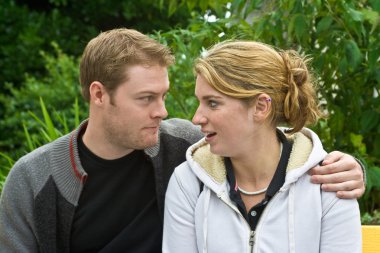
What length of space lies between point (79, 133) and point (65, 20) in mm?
6504

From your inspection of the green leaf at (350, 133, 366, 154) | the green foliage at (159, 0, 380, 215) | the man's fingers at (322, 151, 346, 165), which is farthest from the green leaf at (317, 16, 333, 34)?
the man's fingers at (322, 151, 346, 165)

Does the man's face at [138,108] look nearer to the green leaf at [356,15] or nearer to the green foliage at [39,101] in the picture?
the green leaf at [356,15]

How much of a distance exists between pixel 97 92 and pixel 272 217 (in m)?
0.87

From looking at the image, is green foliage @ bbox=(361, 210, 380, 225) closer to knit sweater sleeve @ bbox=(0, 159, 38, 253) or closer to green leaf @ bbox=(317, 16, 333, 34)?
green leaf @ bbox=(317, 16, 333, 34)

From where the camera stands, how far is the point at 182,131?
3285 millimetres

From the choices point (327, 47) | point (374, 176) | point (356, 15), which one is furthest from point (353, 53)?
point (374, 176)

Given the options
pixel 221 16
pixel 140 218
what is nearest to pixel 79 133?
pixel 140 218

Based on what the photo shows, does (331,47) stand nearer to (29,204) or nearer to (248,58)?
(248,58)

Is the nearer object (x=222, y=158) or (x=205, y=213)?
(x=205, y=213)

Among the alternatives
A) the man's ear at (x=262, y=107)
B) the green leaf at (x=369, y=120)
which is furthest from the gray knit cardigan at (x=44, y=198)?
the green leaf at (x=369, y=120)

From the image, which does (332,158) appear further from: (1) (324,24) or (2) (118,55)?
(1) (324,24)

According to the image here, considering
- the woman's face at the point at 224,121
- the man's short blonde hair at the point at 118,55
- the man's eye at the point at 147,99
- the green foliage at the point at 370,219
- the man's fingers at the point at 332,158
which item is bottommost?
the green foliage at the point at 370,219

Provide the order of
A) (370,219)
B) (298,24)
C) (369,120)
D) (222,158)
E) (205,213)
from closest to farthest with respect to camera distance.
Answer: (205,213) → (222,158) → (298,24) → (369,120) → (370,219)

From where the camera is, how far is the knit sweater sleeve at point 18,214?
3.08 m
